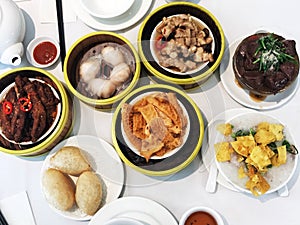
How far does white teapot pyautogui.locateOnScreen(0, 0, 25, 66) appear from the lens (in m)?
1.26

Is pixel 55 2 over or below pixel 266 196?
over

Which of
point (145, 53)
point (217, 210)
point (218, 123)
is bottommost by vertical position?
point (217, 210)

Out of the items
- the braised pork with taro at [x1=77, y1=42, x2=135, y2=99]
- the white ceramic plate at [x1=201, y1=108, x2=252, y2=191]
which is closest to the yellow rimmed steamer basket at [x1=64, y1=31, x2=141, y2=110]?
the braised pork with taro at [x1=77, y1=42, x2=135, y2=99]

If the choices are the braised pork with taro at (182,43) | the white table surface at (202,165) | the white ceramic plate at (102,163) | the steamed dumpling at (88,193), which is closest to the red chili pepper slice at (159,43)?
the braised pork with taro at (182,43)

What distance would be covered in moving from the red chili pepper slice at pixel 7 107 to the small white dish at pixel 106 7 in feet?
1.30

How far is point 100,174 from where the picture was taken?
49.8 inches

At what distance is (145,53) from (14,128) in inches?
18.0

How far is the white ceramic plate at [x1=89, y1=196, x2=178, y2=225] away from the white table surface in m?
0.03

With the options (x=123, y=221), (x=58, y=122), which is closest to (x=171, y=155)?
(x=123, y=221)

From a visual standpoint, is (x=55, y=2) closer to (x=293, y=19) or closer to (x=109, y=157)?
(x=109, y=157)

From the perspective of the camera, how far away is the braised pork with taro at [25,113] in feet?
4.05

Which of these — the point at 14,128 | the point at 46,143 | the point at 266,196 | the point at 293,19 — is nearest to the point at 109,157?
the point at 46,143

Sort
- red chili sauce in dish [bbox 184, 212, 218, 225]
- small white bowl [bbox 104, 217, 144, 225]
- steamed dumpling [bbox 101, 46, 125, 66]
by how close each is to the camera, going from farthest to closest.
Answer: steamed dumpling [bbox 101, 46, 125, 66], red chili sauce in dish [bbox 184, 212, 218, 225], small white bowl [bbox 104, 217, 144, 225]

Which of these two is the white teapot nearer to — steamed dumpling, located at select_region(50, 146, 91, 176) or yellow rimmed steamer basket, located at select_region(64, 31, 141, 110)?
yellow rimmed steamer basket, located at select_region(64, 31, 141, 110)
